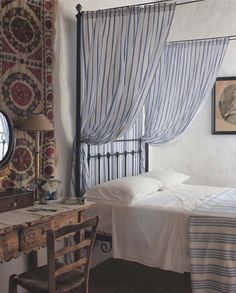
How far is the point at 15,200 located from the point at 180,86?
2.24 m

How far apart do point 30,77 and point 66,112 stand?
0.52 m

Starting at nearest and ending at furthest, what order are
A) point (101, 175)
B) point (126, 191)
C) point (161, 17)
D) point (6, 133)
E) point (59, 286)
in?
point (59, 286)
point (6, 133)
point (161, 17)
point (126, 191)
point (101, 175)

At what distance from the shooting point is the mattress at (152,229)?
2.83 metres

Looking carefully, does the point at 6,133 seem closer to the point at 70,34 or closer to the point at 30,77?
the point at 30,77

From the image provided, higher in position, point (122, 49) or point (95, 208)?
point (122, 49)

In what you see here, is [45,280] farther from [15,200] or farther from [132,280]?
[132,280]

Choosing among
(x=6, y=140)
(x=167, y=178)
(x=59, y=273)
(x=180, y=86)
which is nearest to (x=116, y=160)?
(x=167, y=178)

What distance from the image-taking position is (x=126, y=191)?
125 inches

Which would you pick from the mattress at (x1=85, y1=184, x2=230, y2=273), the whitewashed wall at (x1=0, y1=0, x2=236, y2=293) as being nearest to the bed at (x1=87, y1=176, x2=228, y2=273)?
the mattress at (x1=85, y1=184, x2=230, y2=273)

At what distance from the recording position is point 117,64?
3072 mm

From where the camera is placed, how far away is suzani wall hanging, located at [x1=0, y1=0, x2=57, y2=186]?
272cm

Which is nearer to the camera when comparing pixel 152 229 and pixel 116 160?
pixel 152 229

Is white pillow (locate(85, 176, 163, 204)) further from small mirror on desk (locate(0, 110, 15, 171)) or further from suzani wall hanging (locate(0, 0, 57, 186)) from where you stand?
small mirror on desk (locate(0, 110, 15, 171))

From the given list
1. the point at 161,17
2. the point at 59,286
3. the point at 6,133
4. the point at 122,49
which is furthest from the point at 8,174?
the point at 161,17
